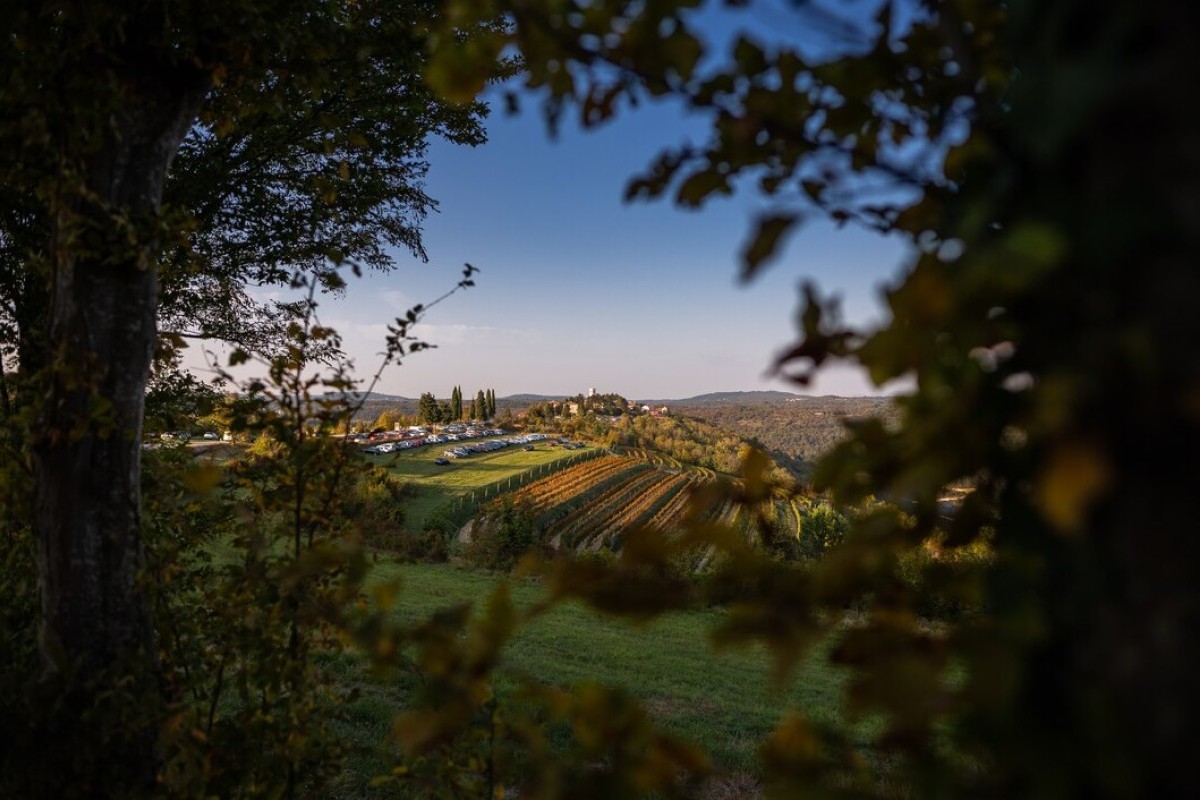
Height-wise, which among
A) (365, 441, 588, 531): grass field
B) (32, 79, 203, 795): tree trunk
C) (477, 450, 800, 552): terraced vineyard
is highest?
(32, 79, 203, 795): tree trunk

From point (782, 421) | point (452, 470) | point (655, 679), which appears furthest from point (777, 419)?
point (655, 679)

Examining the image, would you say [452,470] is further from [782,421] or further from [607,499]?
[782,421]

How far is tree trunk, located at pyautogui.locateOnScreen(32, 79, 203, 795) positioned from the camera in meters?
1.87

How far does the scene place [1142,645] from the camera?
0.48 m

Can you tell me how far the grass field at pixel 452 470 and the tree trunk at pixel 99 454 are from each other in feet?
125

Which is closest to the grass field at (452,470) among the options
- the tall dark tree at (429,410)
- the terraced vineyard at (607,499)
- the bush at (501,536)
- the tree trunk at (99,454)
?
the terraced vineyard at (607,499)

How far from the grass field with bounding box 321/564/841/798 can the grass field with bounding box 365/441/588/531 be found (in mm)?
27262

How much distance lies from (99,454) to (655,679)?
886 centimetres

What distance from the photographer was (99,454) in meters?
2.00

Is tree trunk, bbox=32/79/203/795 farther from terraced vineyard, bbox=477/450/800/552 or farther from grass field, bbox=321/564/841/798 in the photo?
terraced vineyard, bbox=477/450/800/552

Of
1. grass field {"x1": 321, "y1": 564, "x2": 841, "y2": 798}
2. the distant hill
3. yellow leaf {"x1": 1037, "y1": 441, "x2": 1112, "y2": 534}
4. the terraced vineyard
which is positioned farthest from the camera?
the distant hill

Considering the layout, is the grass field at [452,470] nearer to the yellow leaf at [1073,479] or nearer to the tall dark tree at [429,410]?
the tall dark tree at [429,410]

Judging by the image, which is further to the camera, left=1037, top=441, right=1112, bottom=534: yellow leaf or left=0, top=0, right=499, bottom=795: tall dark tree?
left=0, top=0, right=499, bottom=795: tall dark tree

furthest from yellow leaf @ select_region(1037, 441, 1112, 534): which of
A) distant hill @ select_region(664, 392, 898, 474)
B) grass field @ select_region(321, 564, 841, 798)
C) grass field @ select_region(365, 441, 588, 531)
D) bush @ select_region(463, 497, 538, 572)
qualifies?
distant hill @ select_region(664, 392, 898, 474)
